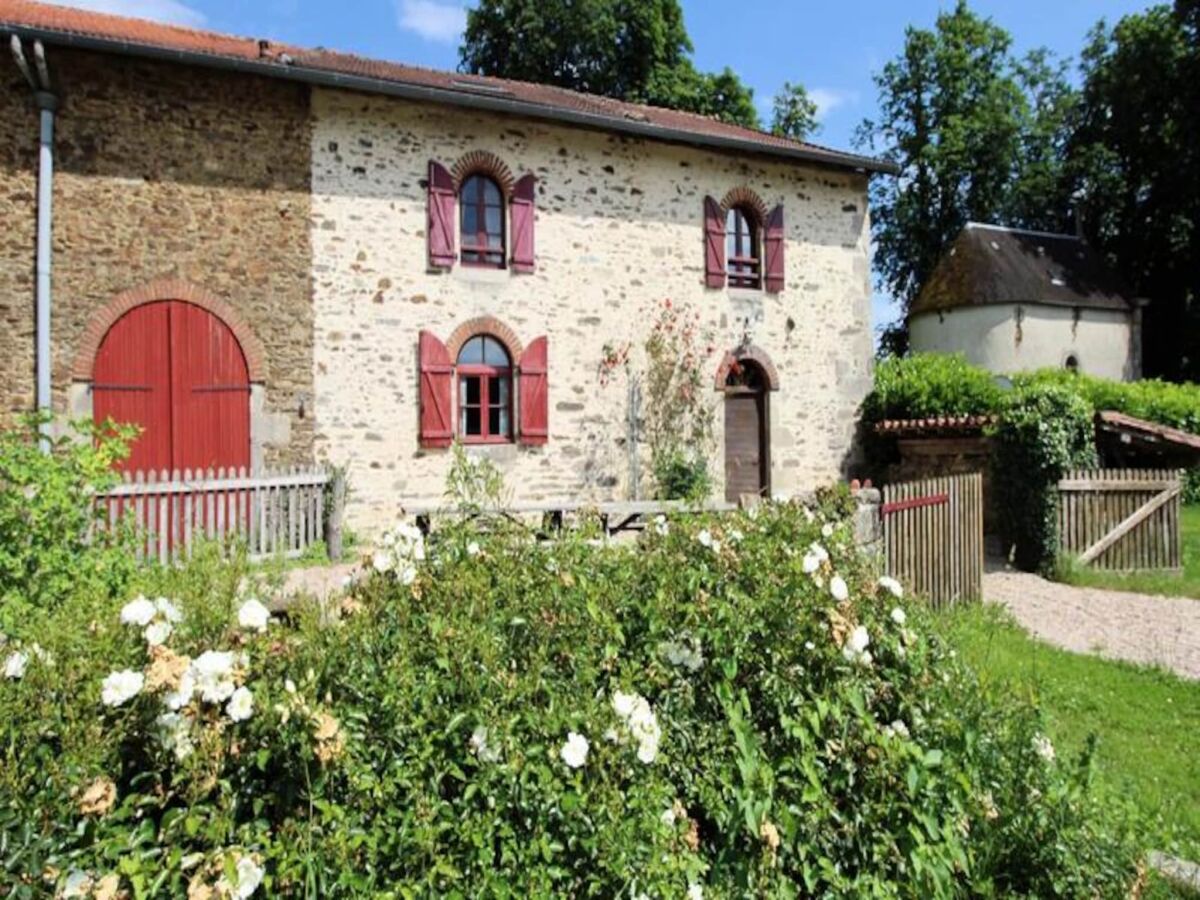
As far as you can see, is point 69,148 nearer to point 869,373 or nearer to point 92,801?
point 92,801

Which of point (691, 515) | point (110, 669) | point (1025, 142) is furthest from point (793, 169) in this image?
point (1025, 142)

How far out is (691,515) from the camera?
137 inches

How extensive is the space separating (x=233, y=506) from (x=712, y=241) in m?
8.16

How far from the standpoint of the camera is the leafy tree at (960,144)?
2978cm

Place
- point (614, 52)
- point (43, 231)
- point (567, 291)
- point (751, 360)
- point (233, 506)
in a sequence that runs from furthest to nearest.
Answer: point (614, 52)
point (751, 360)
point (567, 291)
point (43, 231)
point (233, 506)

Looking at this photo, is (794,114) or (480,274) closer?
(480,274)

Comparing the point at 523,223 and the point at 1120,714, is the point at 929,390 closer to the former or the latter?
the point at 523,223

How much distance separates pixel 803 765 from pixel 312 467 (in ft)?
28.7

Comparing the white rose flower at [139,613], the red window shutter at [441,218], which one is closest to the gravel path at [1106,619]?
the white rose flower at [139,613]

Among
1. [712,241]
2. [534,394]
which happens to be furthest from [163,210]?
[712,241]

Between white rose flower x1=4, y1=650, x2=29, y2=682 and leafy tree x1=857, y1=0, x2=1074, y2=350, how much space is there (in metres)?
33.1

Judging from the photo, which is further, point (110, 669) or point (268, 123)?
point (268, 123)

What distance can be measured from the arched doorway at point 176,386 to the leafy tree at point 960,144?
1099 inches

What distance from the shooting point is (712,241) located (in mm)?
13000
